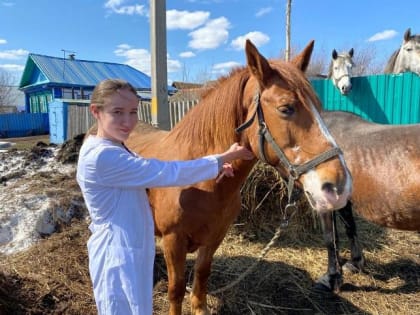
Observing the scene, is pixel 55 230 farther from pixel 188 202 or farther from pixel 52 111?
pixel 52 111

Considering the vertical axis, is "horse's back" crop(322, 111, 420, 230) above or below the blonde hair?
below

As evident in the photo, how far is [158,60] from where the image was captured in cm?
442

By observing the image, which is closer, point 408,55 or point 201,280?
point 201,280

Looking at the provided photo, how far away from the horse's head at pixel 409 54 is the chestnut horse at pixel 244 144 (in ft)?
15.9

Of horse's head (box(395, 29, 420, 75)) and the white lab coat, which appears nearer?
the white lab coat

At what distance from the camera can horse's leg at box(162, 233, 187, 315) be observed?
2229 millimetres

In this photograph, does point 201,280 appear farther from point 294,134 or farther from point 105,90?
point 105,90

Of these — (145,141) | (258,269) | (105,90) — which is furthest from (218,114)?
(258,269)

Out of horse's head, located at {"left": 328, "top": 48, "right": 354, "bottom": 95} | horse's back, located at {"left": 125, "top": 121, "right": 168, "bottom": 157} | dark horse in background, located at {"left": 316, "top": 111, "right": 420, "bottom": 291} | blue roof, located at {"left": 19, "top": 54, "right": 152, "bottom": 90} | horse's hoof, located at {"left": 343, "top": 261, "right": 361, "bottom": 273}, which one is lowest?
horse's hoof, located at {"left": 343, "top": 261, "right": 361, "bottom": 273}

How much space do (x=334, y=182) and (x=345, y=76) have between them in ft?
17.2

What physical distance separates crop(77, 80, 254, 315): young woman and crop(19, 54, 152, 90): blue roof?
2285 cm

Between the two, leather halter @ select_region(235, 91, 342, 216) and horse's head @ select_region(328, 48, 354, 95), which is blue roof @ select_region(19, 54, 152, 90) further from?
leather halter @ select_region(235, 91, 342, 216)

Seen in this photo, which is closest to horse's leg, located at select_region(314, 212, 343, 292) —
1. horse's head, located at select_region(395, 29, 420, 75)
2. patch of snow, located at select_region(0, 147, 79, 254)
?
patch of snow, located at select_region(0, 147, 79, 254)

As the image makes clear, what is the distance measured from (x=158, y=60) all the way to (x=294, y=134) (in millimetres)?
3214
